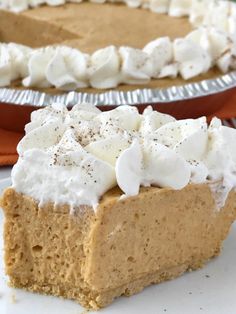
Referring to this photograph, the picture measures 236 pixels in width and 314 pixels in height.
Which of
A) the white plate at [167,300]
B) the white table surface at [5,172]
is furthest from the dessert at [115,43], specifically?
the white plate at [167,300]

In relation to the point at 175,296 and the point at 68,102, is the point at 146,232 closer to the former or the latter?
the point at 175,296

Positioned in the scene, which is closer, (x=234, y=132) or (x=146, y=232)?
(x=146, y=232)

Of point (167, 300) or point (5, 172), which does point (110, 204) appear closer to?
point (167, 300)

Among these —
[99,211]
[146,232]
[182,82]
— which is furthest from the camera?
[182,82]

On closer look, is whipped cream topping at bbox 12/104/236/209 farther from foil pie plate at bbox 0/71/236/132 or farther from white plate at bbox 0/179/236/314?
foil pie plate at bbox 0/71/236/132

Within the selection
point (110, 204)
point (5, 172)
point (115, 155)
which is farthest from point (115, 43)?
point (110, 204)

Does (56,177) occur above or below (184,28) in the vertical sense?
above

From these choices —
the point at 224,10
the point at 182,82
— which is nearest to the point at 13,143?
the point at 182,82

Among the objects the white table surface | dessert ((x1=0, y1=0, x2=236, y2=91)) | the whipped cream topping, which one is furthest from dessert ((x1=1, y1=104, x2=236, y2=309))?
dessert ((x1=0, y1=0, x2=236, y2=91))
